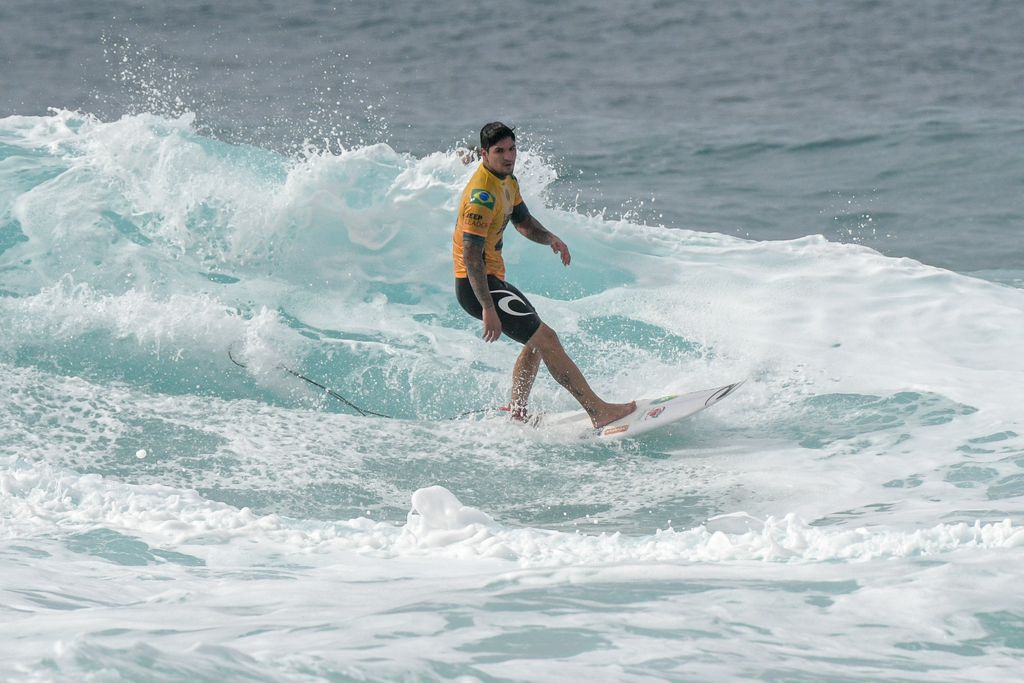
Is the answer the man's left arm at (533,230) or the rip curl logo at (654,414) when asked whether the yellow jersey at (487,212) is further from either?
the rip curl logo at (654,414)

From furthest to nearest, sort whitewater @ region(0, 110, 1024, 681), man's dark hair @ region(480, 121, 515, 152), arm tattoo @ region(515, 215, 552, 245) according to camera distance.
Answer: arm tattoo @ region(515, 215, 552, 245)
man's dark hair @ region(480, 121, 515, 152)
whitewater @ region(0, 110, 1024, 681)

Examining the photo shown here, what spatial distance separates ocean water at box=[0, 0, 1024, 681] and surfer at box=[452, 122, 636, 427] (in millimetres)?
310

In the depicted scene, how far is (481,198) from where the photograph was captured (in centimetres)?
646

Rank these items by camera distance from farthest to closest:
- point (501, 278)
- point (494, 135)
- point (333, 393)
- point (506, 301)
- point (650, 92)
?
point (650, 92) → point (333, 393) → point (501, 278) → point (506, 301) → point (494, 135)

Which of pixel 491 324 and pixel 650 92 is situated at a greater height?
pixel 650 92

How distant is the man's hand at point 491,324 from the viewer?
→ 21.0 feet

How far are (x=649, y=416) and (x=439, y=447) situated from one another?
119cm

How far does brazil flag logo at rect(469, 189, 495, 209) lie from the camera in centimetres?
645

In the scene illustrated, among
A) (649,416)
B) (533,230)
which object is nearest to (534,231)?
(533,230)

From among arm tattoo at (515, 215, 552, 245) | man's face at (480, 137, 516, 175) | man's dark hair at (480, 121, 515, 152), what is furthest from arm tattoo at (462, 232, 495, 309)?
arm tattoo at (515, 215, 552, 245)

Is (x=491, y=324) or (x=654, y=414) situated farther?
(x=654, y=414)

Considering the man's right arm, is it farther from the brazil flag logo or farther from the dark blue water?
the dark blue water

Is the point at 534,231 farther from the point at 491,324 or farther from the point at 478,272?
the point at 491,324

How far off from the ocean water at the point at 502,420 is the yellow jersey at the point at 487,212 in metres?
0.98
